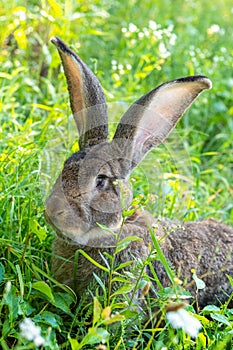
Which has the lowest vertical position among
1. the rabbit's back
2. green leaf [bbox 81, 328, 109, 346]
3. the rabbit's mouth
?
the rabbit's back

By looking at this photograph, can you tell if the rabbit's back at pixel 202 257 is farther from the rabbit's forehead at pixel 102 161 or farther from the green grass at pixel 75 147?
the rabbit's forehead at pixel 102 161

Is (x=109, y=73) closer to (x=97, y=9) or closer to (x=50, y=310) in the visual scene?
(x=97, y=9)

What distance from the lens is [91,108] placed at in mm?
4047

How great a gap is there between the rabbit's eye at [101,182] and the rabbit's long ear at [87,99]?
0.26 metres

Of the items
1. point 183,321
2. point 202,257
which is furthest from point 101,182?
point 183,321

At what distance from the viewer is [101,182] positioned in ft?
12.5

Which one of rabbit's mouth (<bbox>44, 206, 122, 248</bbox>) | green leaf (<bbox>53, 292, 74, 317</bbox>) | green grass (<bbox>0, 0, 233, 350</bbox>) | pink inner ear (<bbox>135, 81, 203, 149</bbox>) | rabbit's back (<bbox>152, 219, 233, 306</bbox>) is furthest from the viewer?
rabbit's back (<bbox>152, 219, 233, 306</bbox>)

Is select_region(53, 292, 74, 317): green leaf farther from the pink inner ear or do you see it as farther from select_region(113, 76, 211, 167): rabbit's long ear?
the pink inner ear

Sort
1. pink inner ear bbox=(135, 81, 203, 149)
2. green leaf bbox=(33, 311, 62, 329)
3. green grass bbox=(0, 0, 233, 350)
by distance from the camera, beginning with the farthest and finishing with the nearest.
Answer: pink inner ear bbox=(135, 81, 203, 149) < green grass bbox=(0, 0, 233, 350) < green leaf bbox=(33, 311, 62, 329)

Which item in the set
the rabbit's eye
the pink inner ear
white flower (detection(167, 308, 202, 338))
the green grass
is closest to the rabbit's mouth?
the green grass

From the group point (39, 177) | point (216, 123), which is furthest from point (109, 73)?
point (39, 177)

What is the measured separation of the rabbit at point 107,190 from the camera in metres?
3.66

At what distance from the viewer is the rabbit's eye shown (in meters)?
3.78

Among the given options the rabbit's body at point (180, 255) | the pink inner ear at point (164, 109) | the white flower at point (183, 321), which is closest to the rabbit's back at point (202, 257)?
the rabbit's body at point (180, 255)
